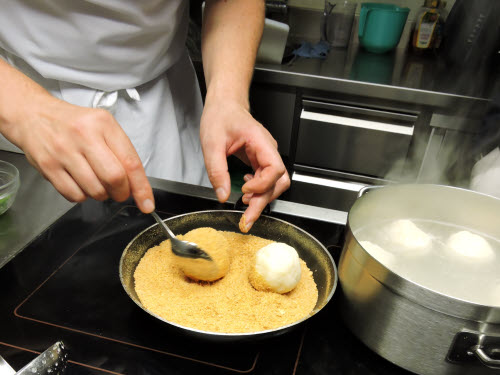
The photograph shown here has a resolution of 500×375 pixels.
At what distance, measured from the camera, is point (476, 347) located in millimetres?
442

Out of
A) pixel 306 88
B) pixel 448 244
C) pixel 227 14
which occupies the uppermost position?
pixel 227 14

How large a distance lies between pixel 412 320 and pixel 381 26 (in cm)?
168

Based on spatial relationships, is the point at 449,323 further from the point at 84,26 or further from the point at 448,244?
the point at 84,26

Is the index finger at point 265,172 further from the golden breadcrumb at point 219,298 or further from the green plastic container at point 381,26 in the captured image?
the green plastic container at point 381,26

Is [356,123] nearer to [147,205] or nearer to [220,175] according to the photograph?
[220,175]

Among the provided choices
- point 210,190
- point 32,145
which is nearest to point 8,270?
point 32,145

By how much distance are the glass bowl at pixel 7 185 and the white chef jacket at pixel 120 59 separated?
0.70ft

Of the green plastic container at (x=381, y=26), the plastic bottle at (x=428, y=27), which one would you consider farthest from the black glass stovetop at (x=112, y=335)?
the plastic bottle at (x=428, y=27)

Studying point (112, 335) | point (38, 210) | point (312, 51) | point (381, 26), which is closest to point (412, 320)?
point (112, 335)

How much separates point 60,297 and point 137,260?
0.13 m

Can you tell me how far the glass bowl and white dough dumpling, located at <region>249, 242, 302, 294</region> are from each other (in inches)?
20.0

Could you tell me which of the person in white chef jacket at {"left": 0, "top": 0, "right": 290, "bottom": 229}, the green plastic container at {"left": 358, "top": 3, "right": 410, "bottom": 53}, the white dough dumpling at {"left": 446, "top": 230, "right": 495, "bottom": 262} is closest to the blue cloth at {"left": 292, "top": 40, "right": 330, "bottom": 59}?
the green plastic container at {"left": 358, "top": 3, "right": 410, "bottom": 53}

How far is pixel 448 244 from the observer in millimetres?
662

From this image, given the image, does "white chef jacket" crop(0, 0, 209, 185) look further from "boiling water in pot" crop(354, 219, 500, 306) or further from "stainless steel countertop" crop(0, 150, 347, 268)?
"boiling water in pot" crop(354, 219, 500, 306)
